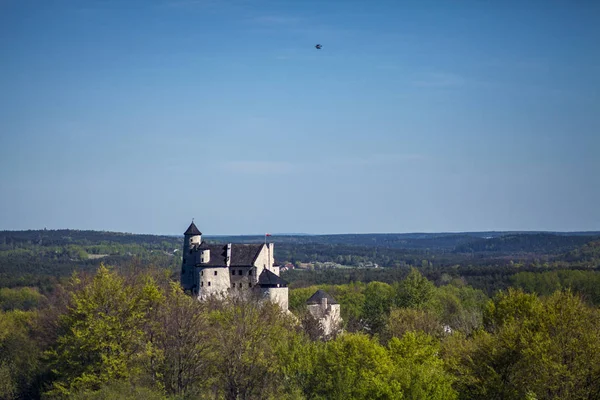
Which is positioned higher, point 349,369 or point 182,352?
point 182,352

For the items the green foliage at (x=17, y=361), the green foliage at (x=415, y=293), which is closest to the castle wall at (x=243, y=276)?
the green foliage at (x=415, y=293)

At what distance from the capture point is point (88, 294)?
5412 centimetres

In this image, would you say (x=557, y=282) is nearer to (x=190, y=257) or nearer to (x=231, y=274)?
(x=231, y=274)

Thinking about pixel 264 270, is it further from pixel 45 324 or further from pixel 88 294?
pixel 88 294

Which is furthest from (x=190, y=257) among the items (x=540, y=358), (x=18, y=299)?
(x=18, y=299)

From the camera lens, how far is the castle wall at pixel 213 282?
81250 mm

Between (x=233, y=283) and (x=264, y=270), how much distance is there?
349cm

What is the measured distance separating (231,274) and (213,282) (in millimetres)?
2374

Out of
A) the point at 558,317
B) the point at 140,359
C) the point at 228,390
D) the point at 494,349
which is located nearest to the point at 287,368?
the point at 228,390

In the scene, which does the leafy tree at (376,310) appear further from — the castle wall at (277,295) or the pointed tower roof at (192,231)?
the pointed tower roof at (192,231)

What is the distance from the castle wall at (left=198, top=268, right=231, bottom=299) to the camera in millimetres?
81250

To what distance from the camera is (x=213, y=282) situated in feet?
269

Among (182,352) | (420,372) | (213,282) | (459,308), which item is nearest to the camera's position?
(420,372)

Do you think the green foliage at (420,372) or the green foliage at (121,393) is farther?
the green foliage at (121,393)
